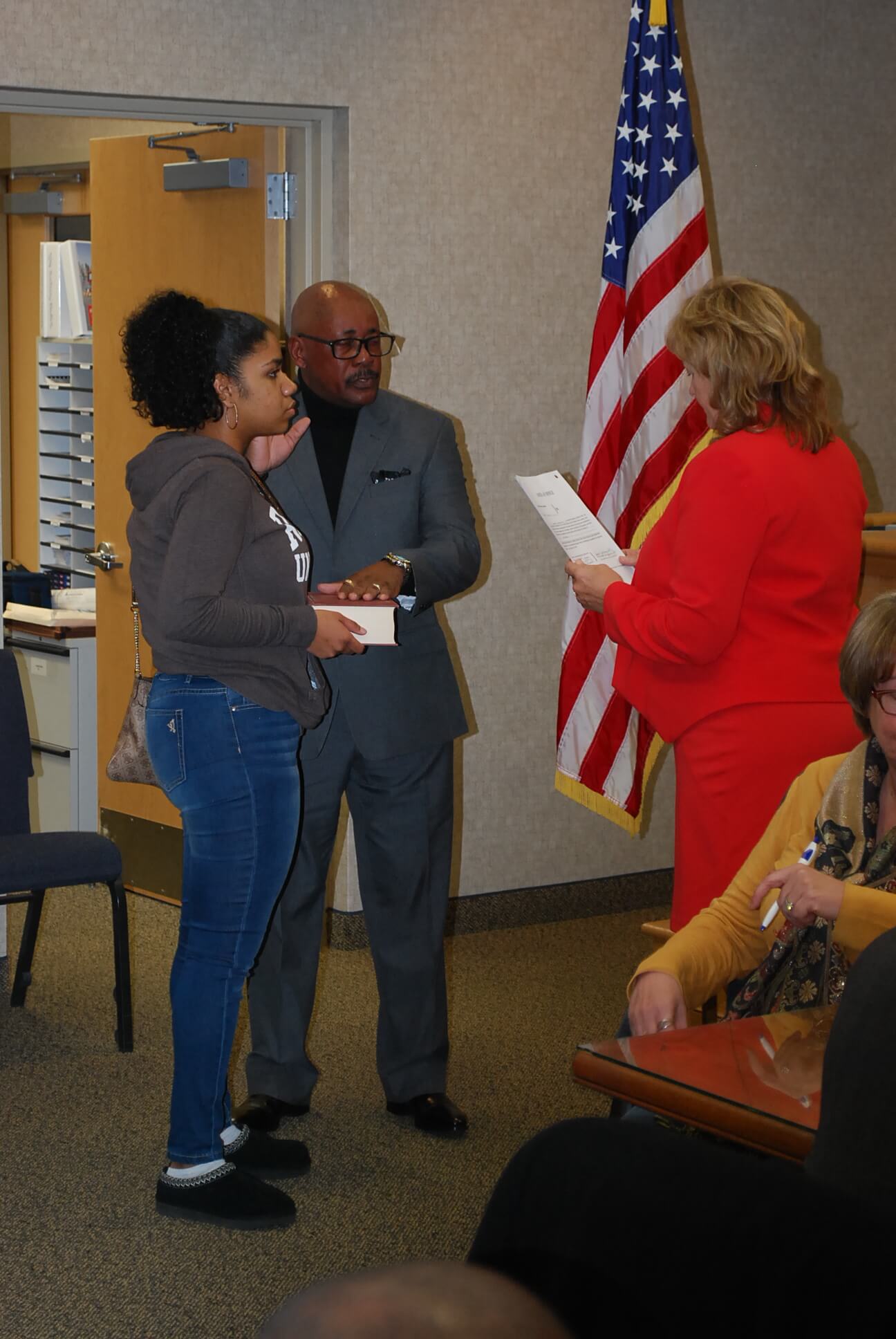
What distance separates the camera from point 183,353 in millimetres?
2484

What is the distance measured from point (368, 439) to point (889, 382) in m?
2.56

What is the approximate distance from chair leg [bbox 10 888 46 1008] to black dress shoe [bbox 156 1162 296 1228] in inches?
45.5

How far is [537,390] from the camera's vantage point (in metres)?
4.32

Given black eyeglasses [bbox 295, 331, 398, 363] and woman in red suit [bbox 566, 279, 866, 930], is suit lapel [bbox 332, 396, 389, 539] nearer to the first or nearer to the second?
black eyeglasses [bbox 295, 331, 398, 363]

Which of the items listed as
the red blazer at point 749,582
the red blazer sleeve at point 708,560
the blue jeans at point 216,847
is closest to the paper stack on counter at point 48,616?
the blue jeans at point 216,847

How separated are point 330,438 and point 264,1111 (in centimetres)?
139

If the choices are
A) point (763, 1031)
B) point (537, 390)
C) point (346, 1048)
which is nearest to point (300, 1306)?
point (763, 1031)

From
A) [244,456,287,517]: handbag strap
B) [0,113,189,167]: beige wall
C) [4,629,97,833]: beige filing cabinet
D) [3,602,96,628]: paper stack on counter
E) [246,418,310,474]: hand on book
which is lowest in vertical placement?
[4,629,97,833]: beige filing cabinet

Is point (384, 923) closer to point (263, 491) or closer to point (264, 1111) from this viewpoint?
point (264, 1111)

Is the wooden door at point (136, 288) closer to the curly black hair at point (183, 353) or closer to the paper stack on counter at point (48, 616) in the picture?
the paper stack on counter at point (48, 616)

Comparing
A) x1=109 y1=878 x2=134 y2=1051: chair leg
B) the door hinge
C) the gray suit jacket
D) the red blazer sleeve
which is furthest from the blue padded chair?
the red blazer sleeve

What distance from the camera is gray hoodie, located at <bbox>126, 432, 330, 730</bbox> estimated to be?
239 centimetres

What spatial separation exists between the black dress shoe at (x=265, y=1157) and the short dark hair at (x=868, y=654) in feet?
4.83

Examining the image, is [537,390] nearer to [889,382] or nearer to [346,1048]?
[889,382]
